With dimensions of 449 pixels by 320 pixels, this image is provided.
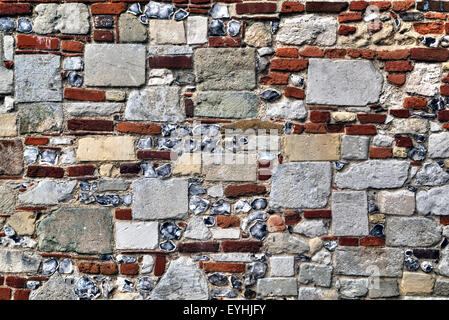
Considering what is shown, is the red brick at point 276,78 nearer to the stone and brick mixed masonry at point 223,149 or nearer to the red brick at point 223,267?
the stone and brick mixed masonry at point 223,149

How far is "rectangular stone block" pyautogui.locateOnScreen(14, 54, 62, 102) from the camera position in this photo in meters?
2.94

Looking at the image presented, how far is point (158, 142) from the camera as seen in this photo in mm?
2967

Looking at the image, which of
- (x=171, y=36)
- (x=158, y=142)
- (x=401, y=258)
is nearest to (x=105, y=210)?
(x=158, y=142)

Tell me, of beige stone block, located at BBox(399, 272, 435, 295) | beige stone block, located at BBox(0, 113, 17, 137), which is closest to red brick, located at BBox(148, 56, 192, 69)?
beige stone block, located at BBox(0, 113, 17, 137)

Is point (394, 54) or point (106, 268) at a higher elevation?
point (394, 54)

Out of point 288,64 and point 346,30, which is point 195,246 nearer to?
point 288,64

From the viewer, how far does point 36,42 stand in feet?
9.66

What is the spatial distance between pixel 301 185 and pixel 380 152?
0.52 meters

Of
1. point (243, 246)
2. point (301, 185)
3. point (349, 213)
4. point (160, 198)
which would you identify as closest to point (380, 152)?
point (349, 213)

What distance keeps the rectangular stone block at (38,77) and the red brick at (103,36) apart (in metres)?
0.27

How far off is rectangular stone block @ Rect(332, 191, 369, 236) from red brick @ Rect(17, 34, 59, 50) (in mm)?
1940

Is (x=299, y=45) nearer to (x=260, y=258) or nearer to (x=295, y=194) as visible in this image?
(x=295, y=194)

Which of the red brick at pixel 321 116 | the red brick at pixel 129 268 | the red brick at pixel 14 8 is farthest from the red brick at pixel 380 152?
the red brick at pixel 14 8

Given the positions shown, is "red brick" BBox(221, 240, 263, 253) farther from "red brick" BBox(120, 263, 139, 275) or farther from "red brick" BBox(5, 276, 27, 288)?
"red brick" BBox(5, 276, 27, 288)
